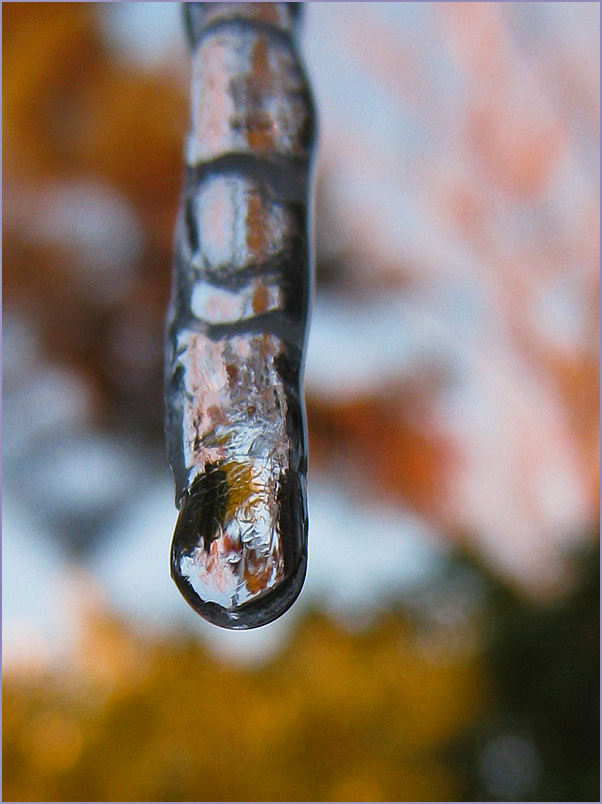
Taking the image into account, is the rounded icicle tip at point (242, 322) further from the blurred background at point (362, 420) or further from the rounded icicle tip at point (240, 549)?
the blurred background at point (362, 420)

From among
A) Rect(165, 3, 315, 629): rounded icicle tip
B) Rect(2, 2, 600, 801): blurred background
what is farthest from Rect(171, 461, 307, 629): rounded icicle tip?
Rect(2, 2, 600, 801): blurred background

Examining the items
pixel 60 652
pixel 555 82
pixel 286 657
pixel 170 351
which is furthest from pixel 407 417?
pixel 170 351

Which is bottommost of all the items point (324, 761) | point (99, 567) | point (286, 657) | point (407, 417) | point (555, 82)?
point (324, 761)

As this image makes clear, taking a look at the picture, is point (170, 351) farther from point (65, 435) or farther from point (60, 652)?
point (65, 435)

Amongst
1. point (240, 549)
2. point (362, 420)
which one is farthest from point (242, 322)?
point (362, 420)

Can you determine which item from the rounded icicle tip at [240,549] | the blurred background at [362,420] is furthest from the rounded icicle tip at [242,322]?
the blurred background at [362,420]

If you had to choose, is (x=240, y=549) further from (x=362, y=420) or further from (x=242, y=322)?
(x=362, y=420)

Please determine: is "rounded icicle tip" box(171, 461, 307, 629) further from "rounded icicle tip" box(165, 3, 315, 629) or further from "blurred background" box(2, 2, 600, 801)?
"blurred background" box(2, 2, 600, 801)
